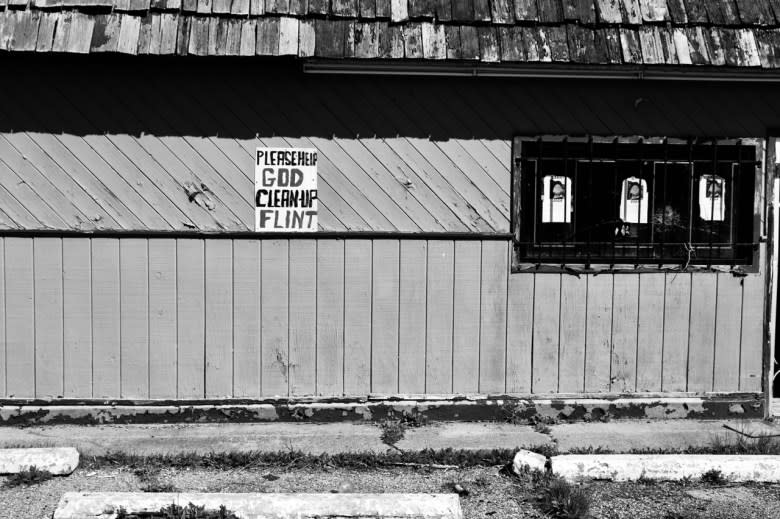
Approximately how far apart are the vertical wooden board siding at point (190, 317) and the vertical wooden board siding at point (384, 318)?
4.15ft

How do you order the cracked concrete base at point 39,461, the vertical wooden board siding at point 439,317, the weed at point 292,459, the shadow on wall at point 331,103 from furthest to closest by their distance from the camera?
the vertical wooden board siding at point 439,317 → the shadow on wall at point 331,103 → the weed at point 292,459 → the cracked concrete base at point 39,461

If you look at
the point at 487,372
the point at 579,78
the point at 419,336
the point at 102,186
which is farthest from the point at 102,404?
the point at 579,78

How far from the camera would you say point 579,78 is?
6.19 metres

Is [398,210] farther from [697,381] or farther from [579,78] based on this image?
[697,381]

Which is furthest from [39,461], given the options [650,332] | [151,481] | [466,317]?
[650,332]

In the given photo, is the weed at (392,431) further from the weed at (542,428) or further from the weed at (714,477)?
the weed at (714,477)

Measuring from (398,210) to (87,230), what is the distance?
2267 millimetres

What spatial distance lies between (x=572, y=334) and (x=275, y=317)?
2.25 meters

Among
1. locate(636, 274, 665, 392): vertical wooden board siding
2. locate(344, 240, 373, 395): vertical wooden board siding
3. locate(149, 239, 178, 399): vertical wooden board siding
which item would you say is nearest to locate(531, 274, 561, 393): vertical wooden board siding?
locate(636, 274, 665, 392): vertical wooden board siding

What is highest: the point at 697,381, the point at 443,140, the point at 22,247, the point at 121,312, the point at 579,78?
the point at 579,78

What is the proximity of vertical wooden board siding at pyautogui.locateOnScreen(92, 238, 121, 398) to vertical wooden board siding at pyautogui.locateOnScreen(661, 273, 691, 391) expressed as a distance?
4.13 metres

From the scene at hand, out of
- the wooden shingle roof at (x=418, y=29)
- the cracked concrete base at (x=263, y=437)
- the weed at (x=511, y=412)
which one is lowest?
the cracked concrete base at (x=263, y=437)

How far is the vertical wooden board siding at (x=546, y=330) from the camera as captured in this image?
639 cm

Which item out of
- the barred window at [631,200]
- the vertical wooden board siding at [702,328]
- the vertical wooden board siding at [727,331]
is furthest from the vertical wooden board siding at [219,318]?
the vertical wooden board siding at [727,331]
